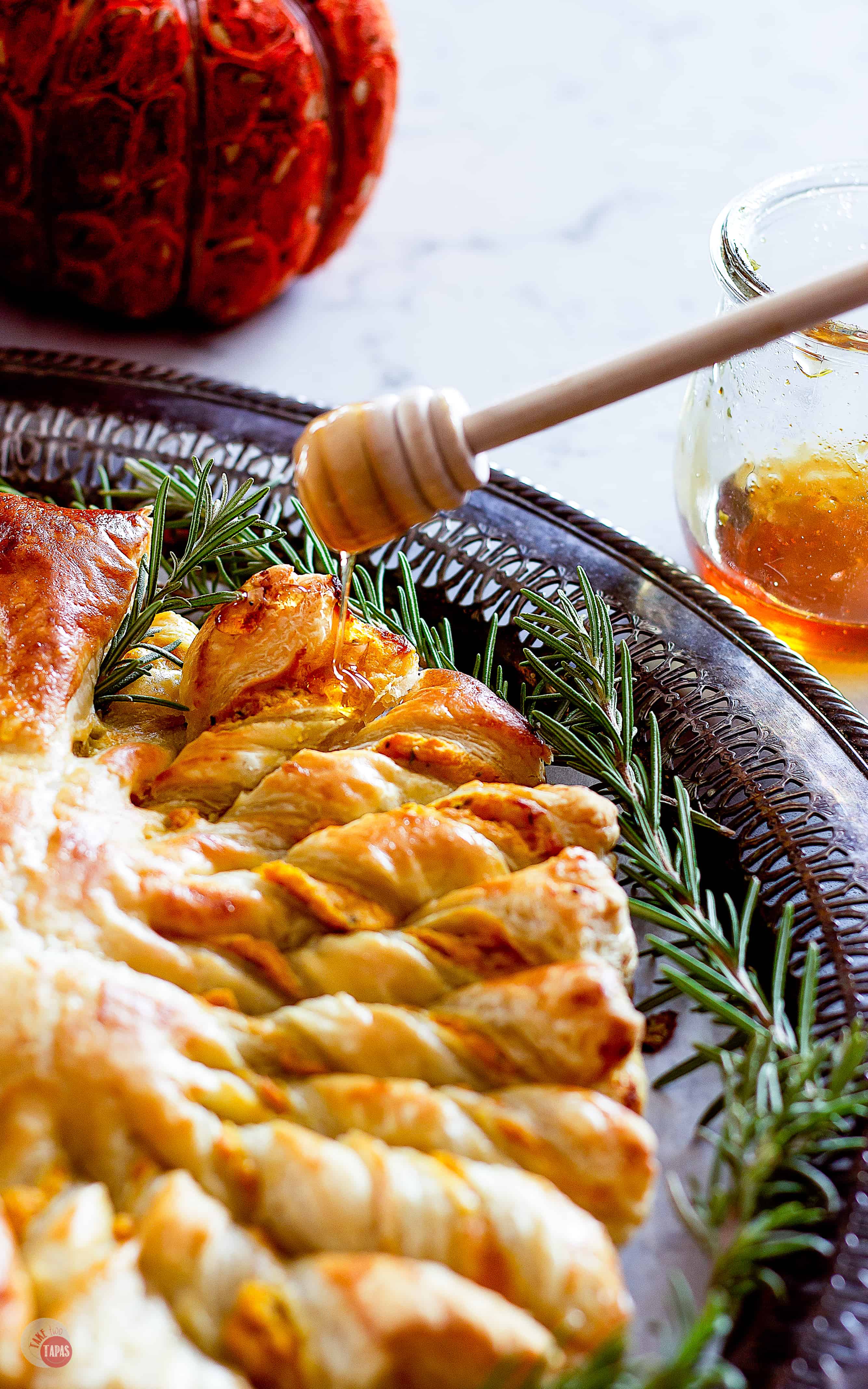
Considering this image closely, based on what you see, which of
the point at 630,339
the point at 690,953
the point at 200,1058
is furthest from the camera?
the point at 630,339

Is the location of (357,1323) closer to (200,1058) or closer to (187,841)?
(200,1058)

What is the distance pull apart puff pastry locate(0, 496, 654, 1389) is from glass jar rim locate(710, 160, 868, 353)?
55 cm

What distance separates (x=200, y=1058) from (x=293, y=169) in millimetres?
1245

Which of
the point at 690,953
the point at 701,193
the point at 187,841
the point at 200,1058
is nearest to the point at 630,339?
the point at 701,193

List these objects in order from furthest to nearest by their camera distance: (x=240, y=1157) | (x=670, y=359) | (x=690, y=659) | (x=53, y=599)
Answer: (x=690, y=659), (x=53, y=599), (x=670, y=359), (x=240, y=1157)

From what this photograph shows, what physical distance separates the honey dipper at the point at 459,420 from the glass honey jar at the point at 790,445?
40cm

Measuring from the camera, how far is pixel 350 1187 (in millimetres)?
Answer: 739

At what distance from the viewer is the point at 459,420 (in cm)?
93

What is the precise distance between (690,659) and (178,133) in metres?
0.93

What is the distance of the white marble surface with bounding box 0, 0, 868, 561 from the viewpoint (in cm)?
196

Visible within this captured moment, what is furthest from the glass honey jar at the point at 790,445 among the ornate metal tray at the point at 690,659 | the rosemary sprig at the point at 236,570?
the rosemary sprig at the point at 236,570

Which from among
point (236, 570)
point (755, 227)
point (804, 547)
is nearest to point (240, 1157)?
point (236, 570)

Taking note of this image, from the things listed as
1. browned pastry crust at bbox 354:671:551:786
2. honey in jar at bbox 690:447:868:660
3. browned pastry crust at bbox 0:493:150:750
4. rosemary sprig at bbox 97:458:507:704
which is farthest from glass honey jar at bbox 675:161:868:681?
browned pastry crust at bbox 0:493:150:750

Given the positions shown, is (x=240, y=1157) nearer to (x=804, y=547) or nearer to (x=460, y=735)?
(x=460, y=735)
